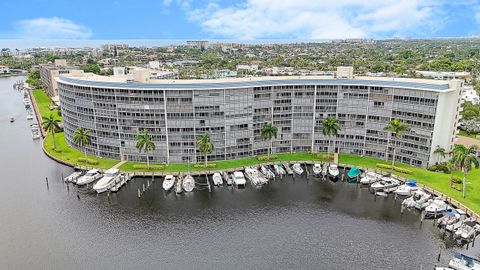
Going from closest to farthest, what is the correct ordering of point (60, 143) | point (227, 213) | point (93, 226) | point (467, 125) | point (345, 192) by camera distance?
point (93, 226)
point (227, 213)
point (345, 192)
point (60, 143)
point (467, 125)

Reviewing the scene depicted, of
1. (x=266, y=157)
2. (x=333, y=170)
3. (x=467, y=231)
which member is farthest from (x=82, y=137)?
(x=467, y=231)

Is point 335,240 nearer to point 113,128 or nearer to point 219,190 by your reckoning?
point 219,190

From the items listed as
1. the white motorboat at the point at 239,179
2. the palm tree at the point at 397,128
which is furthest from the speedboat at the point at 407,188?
the white motorboat at the point at 239,179

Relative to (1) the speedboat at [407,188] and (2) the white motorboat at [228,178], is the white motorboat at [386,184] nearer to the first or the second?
(1) the speedboat at [407,188]

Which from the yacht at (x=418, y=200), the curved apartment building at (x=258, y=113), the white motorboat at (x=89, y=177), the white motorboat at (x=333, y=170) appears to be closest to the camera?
the yacht at (x=418, y=200)

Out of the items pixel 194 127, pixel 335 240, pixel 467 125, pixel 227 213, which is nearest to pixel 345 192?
pixel 335 240

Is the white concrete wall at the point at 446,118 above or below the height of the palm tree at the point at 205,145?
above
